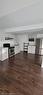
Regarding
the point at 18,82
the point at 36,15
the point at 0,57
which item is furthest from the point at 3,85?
the point at 0,57

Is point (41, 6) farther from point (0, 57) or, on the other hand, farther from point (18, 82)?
point (0, 57)

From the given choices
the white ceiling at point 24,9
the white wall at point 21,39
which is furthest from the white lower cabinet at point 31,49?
the white ceiling at point 24,9

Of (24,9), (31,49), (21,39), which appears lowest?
(31,49)

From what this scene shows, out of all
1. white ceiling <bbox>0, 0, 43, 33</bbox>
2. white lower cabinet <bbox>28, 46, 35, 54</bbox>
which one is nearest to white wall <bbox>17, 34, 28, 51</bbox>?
white lower cabinet <bbox>28, 46, 35, 54</bbox>

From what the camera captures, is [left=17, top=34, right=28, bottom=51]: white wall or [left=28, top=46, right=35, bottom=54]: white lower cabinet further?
[left=17, top=34, right=28, bottom=51]: white wall

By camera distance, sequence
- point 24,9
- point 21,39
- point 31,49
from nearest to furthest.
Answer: point 24,9, point 31,49, point 21,39

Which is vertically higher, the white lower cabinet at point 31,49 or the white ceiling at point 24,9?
the white ceiling at point 24,9

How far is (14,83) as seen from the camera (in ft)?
10.8

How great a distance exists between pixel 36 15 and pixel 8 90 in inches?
110

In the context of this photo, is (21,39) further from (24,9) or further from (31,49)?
(24,9)

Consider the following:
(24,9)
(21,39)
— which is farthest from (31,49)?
(24,9)

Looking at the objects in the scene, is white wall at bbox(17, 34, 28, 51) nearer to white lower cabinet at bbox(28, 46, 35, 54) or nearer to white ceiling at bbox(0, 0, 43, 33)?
white lower cabinet at bbox(28, 46, 35, 54)

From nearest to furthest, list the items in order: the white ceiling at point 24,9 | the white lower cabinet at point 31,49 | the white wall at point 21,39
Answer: the white ceiling at point 24,9
the white lower cabinet at point 31,49
the white wall at point 21,39

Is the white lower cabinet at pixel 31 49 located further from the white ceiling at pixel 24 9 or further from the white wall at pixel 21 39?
the white ceiling at pixel 24 9
